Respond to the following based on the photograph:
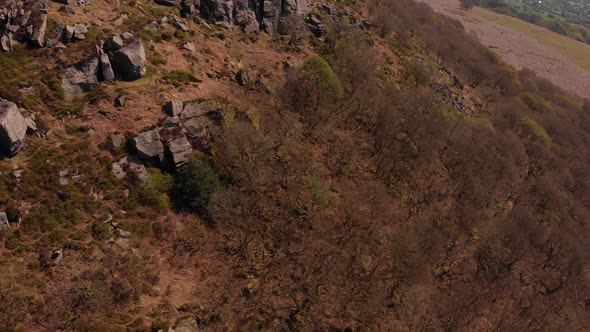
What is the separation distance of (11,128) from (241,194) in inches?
834

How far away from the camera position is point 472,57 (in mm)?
112875

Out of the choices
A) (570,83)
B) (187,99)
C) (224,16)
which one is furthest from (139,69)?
(570,83)

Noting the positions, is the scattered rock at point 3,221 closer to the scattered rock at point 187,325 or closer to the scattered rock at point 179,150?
the scattered rock at point 179,150

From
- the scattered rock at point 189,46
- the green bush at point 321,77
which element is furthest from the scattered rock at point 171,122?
the green bush at point 321,77

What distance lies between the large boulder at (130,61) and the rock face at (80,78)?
237 centimetres

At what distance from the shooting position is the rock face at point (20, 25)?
40.6 metres

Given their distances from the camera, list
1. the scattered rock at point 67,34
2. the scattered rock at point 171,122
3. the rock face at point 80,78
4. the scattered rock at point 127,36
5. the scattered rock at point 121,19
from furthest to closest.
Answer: the scattered rock at point 121,19, the scattered rock at point 127,36, the scattered rock at point 67,34, the scattered rock at point 171,122, the rock face at point 80,78

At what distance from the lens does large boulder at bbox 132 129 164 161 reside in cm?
3744

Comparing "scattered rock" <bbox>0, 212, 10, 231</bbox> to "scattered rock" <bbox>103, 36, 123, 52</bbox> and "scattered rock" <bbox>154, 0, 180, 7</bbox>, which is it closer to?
"scattered rock" <bbox>103, 36, 123, 52</bbox>

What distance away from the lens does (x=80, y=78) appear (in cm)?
4038

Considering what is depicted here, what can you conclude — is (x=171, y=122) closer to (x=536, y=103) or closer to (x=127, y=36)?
(x=127, y=36)

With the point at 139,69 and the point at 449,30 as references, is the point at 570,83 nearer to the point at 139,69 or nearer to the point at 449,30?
the point at 449,30

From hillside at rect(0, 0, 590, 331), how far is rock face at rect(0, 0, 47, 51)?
0.21 m

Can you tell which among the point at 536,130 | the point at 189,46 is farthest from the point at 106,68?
the point at 536,130
